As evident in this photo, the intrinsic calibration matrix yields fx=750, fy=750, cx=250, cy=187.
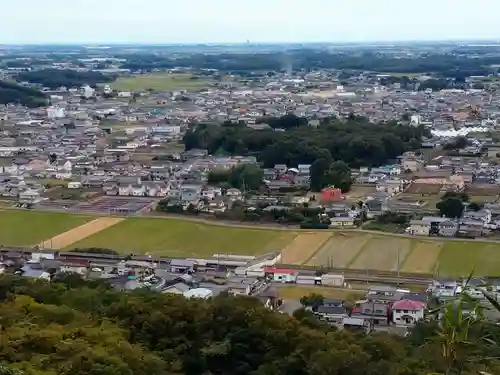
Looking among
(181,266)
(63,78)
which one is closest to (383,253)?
(181,266)

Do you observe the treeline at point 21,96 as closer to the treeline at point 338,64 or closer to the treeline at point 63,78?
the treeline at point 63,78

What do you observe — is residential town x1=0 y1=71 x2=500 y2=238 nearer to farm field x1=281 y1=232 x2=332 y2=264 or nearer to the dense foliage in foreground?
farm field x1=281 y1=232 x2=332 y2=264

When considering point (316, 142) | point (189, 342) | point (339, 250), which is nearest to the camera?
point (189, 342)

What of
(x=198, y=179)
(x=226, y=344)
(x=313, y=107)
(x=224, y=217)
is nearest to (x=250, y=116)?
(x=313, y=107)

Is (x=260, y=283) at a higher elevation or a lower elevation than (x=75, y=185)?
higher

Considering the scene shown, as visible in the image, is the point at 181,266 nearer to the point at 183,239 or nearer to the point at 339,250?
the point at 183,239

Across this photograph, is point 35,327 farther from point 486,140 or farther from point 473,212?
point 486,140
